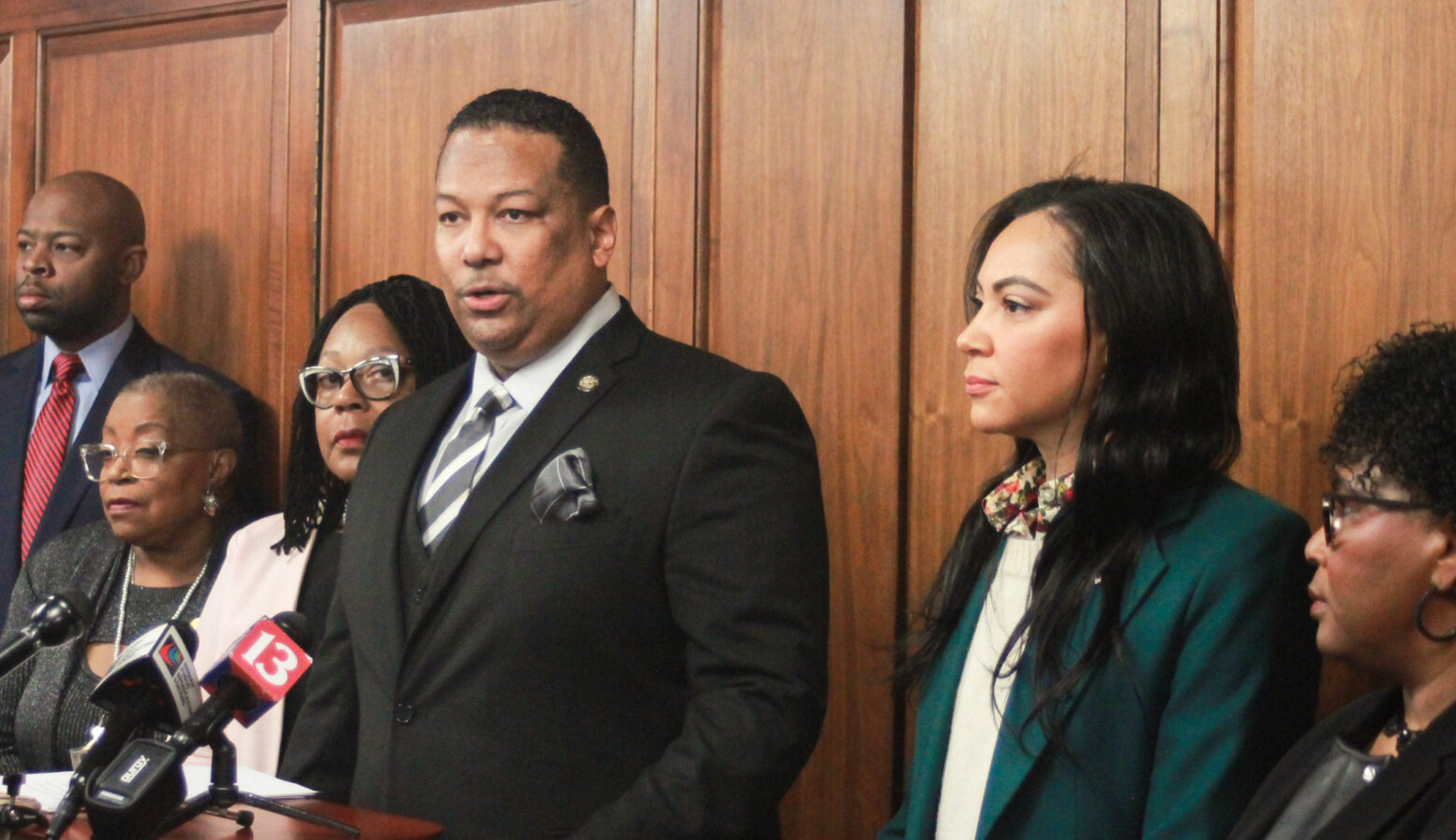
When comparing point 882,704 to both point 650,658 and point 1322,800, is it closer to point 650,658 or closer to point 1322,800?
point 650,658

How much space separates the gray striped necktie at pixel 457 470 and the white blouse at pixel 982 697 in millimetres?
790

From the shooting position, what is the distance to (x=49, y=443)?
13.5ft

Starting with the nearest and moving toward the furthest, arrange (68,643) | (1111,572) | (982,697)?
1. (1111,572)
2. (982,697)
3. (68,643)

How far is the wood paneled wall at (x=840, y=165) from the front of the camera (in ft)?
9.01

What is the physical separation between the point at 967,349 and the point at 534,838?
0.90 m

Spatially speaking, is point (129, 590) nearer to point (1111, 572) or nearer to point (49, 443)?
point (49, 443)

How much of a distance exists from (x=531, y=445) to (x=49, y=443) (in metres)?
2.31

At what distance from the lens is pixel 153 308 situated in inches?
173

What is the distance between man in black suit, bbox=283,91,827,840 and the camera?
2.19 m

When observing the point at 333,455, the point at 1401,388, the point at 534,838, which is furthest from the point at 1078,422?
the point at 333,455

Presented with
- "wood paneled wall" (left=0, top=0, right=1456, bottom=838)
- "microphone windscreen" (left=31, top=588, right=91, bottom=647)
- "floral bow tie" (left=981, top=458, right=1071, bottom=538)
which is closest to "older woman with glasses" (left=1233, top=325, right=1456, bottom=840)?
"floral bow tie" (left=981, top=458, right=1071, bottom=538)

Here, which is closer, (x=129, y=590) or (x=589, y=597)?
(x=589, y=597)

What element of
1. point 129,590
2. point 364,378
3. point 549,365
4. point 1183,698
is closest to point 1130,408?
point 1183,698

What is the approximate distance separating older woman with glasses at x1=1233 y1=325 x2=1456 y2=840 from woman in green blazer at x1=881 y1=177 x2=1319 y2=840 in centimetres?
9
